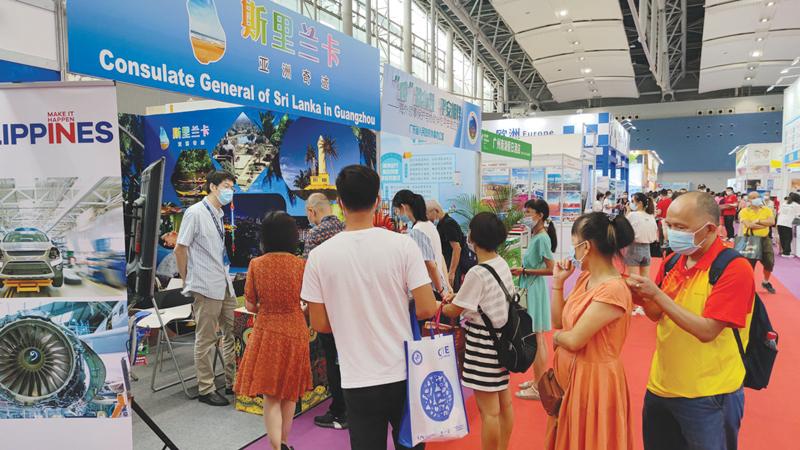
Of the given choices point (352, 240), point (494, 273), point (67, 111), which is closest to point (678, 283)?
point (494, 273)

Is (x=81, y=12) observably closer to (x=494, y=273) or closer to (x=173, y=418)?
(x=494, y=273)

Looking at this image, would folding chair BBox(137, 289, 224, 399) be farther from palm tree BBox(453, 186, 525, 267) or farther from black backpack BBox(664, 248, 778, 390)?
black backpack BBox(664, 248, 778, 390)

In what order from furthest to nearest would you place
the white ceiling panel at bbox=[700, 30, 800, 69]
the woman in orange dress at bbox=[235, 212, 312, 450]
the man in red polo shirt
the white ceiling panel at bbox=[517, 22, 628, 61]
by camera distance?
the white ceiling panel at bbox=[700, 30, 800, 69] < the white ceiling panel at bbox=[517, 22, 628, 61] < the man in red polo shirt < the woman in orange dress at bbox=[235, 212, 312, 450]

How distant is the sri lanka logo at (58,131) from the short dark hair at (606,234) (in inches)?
70.3

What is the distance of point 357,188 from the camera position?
1521mm

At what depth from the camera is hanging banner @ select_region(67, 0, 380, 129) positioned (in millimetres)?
2031

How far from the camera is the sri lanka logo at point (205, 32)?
95.2 inches

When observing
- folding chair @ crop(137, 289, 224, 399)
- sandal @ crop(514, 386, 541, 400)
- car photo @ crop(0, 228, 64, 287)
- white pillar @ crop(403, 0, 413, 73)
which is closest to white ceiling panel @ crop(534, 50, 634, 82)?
white pillar @ crop(403, 0, 413, 73)

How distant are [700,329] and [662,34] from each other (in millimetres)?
16202

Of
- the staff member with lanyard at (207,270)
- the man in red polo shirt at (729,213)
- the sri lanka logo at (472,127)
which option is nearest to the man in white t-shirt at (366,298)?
the staff member with lanyard at (207,270)

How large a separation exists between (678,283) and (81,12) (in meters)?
2.46

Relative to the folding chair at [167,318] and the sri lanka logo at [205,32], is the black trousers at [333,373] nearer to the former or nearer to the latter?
the folding chair at [167,318]

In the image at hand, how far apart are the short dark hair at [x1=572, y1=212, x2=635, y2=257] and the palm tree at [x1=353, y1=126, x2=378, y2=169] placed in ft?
8.21

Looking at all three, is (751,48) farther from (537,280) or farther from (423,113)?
(537,280)
